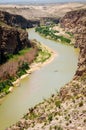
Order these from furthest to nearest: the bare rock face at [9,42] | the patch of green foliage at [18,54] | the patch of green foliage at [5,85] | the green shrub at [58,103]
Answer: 1. the patch of green foliage at [18,54]
2. the bare rock face at [9,42]
3. the patch of green foliage at [5,85]
4. the green shrub at [58,103]

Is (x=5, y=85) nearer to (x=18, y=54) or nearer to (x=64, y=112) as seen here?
(x=18, y=54)

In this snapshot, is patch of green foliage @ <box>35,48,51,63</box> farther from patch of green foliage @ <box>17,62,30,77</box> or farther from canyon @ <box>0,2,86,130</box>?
canyon @ <box>0,2,86,130</box>

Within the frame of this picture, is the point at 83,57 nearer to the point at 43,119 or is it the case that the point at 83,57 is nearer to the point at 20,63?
the point at 43,119

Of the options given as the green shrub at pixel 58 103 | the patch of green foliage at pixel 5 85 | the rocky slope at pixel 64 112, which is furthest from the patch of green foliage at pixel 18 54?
the green shrub at pixel 58 103

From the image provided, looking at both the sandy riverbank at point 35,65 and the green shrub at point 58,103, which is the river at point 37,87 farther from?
the green shrub at point 58,103

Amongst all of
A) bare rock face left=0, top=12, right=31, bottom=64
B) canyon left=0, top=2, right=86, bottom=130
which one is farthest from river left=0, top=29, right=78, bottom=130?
bare rock face left=0, top=12, right=31, bottom=64

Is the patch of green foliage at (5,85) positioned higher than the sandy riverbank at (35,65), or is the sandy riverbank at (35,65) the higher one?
the patch of green foliage at (5,85)

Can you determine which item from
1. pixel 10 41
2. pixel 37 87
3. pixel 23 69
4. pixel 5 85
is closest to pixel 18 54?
pixel 10 41

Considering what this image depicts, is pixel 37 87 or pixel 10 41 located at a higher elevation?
pixel 10 41

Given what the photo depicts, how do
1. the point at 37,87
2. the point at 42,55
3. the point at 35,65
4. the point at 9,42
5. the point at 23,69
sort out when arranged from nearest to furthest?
the point at 37,87, the point at 23,69, the point at 35,65, the point at 9,42, the point at 42,55
